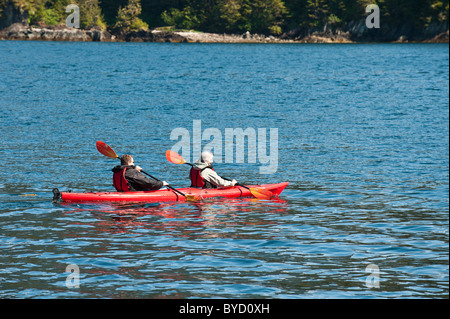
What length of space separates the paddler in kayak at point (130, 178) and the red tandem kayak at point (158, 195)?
0.22 meters

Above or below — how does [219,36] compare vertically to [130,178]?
above

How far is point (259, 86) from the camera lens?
52.4 meters

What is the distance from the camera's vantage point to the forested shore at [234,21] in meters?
123

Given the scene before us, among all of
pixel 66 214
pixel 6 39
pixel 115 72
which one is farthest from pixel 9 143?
pixel 6 39

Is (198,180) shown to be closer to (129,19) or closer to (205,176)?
(205,176)

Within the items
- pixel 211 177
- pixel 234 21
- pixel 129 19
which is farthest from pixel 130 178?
pixel 234 21

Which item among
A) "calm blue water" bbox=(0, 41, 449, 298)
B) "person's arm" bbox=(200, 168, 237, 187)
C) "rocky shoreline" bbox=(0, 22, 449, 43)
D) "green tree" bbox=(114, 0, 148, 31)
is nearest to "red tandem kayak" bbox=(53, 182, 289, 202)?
"person's arm" bbox=(200, 168, 237, 187)

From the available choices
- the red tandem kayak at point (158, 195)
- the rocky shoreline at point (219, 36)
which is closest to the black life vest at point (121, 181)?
the red tandem kayak at point (158, 195)

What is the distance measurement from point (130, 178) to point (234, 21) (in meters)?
119

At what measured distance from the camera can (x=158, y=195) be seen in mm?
16625

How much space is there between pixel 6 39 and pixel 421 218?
11831 centimetres

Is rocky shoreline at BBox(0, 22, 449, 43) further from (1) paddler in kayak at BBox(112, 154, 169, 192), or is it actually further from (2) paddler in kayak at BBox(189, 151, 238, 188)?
(1) paddler in kayak at BBox(112, 154, 169, 192)

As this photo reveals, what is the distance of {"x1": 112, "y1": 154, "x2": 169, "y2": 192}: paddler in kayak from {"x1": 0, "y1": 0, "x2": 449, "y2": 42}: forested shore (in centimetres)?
11263

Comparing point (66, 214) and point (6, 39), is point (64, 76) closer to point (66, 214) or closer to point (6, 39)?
point (66, 214)
